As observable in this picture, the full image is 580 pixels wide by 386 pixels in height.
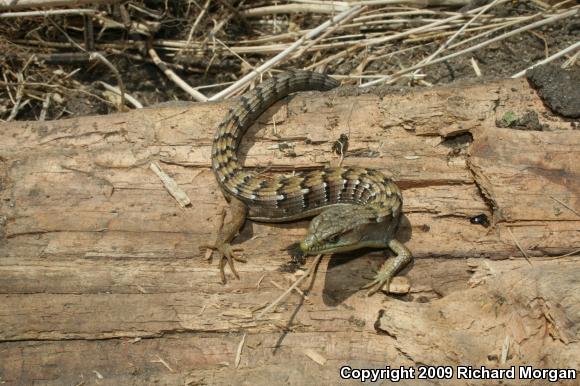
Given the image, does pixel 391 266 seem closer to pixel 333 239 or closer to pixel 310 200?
pixel 333 239

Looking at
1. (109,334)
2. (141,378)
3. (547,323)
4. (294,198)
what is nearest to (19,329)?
(109,334)

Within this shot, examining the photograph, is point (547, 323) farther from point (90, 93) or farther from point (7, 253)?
point (90, 93)

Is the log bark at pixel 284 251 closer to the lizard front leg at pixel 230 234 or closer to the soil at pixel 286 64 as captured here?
the lizard front leg at pixel 230 234

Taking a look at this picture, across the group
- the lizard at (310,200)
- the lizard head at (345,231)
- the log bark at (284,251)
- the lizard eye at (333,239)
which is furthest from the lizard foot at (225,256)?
the lizard eye at (333,239)

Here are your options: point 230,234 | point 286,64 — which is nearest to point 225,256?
point 230,234

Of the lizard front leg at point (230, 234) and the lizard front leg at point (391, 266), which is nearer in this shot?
the lizard front leg at point (391, 266)

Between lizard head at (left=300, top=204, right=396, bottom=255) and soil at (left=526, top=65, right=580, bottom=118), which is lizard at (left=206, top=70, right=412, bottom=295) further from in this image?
soil at (left=526, top=65, right=580, bottom=118)
